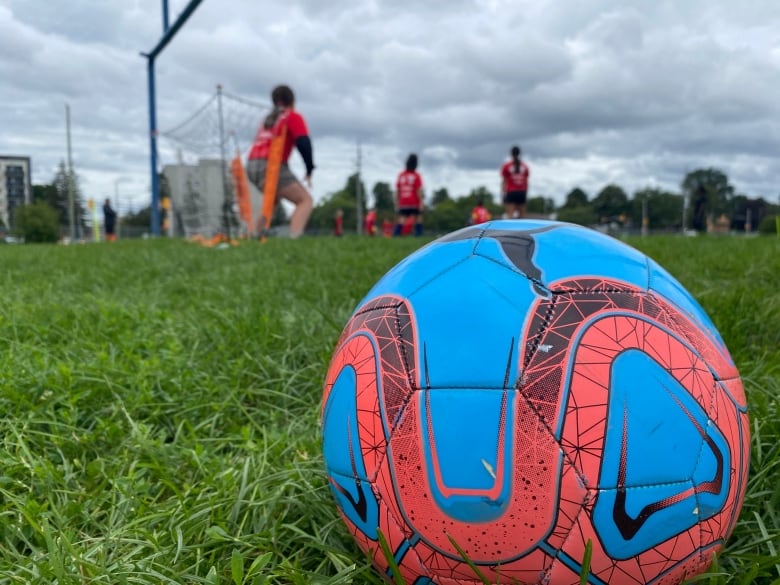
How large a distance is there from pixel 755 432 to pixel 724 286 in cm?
221

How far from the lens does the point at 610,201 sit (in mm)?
87062

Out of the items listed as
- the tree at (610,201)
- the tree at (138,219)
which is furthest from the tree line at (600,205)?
the tree at (138,219)

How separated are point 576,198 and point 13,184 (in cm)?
7808

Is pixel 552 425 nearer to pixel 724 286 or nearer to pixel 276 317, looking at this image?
pixel 276 317

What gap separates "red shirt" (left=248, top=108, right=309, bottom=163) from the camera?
8312 millimetres

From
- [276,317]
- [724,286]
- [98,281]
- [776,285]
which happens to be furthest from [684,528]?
[98,281]

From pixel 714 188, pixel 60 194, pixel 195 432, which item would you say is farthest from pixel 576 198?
pixel 195 432

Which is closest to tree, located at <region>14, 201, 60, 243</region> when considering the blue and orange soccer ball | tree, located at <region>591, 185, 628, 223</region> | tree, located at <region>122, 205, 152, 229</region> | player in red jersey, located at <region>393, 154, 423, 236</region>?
tree, located at <region>122, 205, 152, 229</region>

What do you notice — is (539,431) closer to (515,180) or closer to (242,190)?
(242,190)

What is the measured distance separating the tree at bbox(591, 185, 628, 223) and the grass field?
86.1 meters

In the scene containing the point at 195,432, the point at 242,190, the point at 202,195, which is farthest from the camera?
the point at 202,195

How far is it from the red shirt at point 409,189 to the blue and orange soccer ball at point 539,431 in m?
12.9

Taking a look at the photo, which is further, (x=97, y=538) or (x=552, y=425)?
(x=97, y=538)

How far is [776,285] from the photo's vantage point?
12.5 feet
